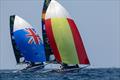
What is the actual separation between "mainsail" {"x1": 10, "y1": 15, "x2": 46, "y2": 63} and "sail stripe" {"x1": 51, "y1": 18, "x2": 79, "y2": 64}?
1374 cm

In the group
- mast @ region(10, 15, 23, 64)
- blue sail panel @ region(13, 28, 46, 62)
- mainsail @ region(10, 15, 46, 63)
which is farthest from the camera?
mast @ region(10, 15, 23, 64)

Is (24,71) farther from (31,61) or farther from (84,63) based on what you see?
(84,63)

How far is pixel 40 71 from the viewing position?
435 feet

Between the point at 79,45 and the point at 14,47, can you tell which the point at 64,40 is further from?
the point at 14,47

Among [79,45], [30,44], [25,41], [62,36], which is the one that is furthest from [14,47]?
[79,45]

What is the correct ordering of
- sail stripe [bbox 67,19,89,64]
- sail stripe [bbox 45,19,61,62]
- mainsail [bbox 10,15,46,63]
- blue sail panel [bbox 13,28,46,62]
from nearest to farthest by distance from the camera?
sail stripe [bbox 67,19,89,64], sail stripe [bbox 45,19,61,62], blue sail panel [bbox 13,28,46,62], mainsail [bbox 10,15,46,63]

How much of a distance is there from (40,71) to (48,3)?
15.0 m

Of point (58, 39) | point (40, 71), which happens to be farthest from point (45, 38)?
point (40, 71)

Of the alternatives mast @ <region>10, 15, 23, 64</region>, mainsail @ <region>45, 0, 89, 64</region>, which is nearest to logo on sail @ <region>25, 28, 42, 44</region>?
mast @ <region>10, 15, 23, 64</region>

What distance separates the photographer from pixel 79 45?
117750 mm

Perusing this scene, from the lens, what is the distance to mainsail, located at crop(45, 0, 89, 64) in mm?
117688

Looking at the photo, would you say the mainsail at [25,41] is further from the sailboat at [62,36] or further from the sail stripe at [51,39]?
the sail stripe at [51,39]

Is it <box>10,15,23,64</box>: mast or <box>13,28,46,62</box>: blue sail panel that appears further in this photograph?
<box>10,15,23,64</box>: mast

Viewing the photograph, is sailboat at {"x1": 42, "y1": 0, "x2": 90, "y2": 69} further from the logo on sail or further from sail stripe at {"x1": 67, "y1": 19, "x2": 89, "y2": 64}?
the logo on sail
